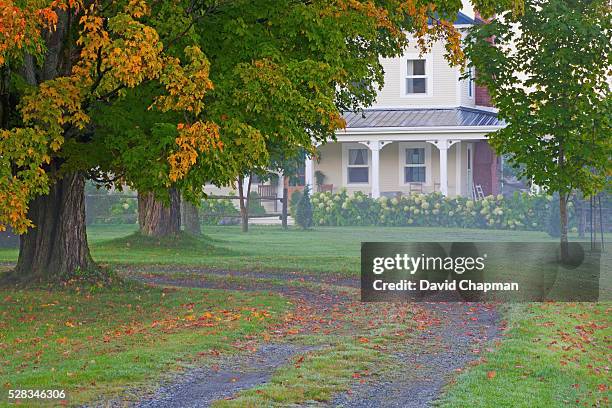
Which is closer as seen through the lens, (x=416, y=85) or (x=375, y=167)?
(x=375, y=167)

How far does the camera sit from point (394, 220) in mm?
44406

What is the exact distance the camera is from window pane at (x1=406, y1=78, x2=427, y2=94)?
4594 centimetres

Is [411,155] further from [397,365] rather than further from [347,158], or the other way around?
[397,365]

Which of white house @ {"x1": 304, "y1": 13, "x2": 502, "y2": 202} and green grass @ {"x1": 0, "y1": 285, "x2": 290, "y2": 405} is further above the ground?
white house @ {"x1": 304, "y1": 13, "x2": 502, "y2": 202}

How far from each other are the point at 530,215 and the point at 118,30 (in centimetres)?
3089

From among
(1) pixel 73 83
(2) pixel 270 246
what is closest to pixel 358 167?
(2) pixel 270 246

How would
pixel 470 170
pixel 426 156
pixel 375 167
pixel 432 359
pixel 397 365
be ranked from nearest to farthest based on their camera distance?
pixel 397 365
pixel 432 359
pixel 375 167
pixel 426 156
pixel 470 170

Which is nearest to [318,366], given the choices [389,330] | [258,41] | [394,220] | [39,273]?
[389,330]

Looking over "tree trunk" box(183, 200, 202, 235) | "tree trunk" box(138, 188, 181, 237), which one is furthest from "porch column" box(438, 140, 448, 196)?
"tree trunk" box(138, 188, 181, 237)

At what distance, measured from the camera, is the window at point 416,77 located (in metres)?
45.7

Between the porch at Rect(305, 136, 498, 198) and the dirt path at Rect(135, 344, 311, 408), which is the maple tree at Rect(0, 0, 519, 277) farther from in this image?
the porch at Rect(305, 136, 498, 198)

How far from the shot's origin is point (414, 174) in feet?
153

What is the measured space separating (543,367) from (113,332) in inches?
245

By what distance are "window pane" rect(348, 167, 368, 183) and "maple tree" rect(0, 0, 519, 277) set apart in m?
27.6
